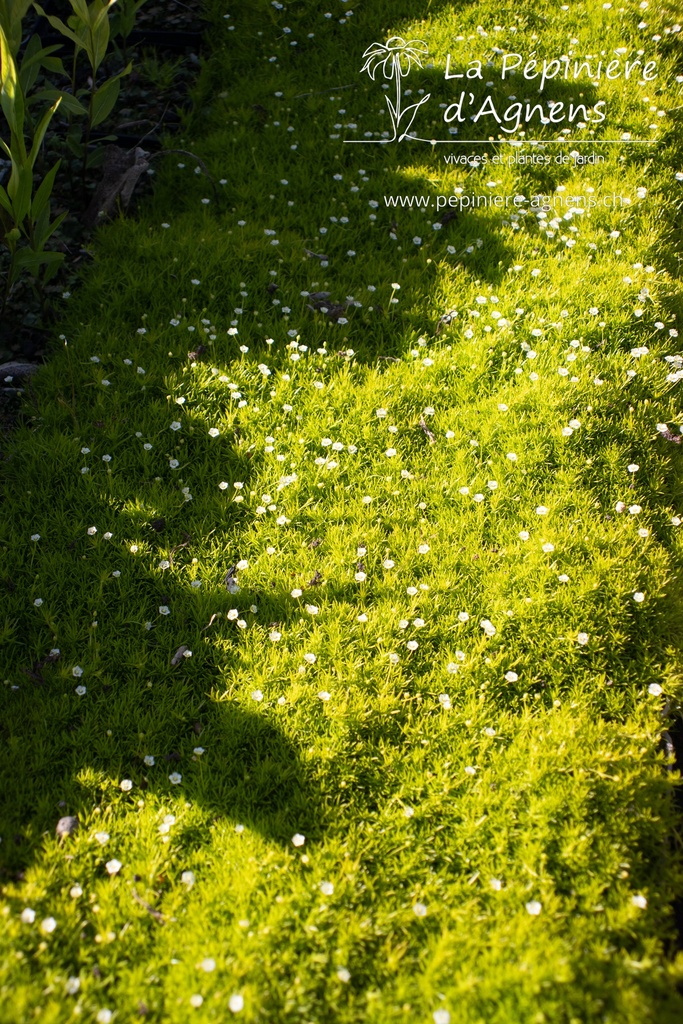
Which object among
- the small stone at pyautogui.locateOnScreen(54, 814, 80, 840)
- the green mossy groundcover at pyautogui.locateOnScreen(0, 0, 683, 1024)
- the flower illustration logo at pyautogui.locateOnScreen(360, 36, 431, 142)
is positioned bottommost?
the small stone at pyautogui.locateOnScreen(54, 814, 80, 840)

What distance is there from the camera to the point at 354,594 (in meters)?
3.24

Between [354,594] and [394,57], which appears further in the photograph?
[394,57]

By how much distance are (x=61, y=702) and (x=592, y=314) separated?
3.31 m

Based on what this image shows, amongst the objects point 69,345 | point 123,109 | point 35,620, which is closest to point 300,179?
point 123,109

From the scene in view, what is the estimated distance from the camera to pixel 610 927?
7.58ft

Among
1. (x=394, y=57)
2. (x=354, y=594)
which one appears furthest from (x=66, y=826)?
(x=394, y=57)

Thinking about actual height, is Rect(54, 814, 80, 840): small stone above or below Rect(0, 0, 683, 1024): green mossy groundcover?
below

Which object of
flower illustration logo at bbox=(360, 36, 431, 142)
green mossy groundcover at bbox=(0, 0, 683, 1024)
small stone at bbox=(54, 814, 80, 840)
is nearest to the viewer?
green mossy groundcover at bbox=(0, 0, 683, 1024)

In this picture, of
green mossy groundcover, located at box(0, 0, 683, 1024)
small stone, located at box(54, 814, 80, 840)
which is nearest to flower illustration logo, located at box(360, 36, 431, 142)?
green mossy groundcover, located at box(0, 0, 683, 1024)

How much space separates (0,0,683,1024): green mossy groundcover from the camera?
229 centimetres

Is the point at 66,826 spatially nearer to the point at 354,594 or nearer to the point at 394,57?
the point at 354,594

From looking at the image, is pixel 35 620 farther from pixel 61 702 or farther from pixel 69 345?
pixel 69 345

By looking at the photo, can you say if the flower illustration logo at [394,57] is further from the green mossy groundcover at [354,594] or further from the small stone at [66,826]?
the small stone at [66,826]

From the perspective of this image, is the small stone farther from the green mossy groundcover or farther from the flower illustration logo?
the flower illustration logo
